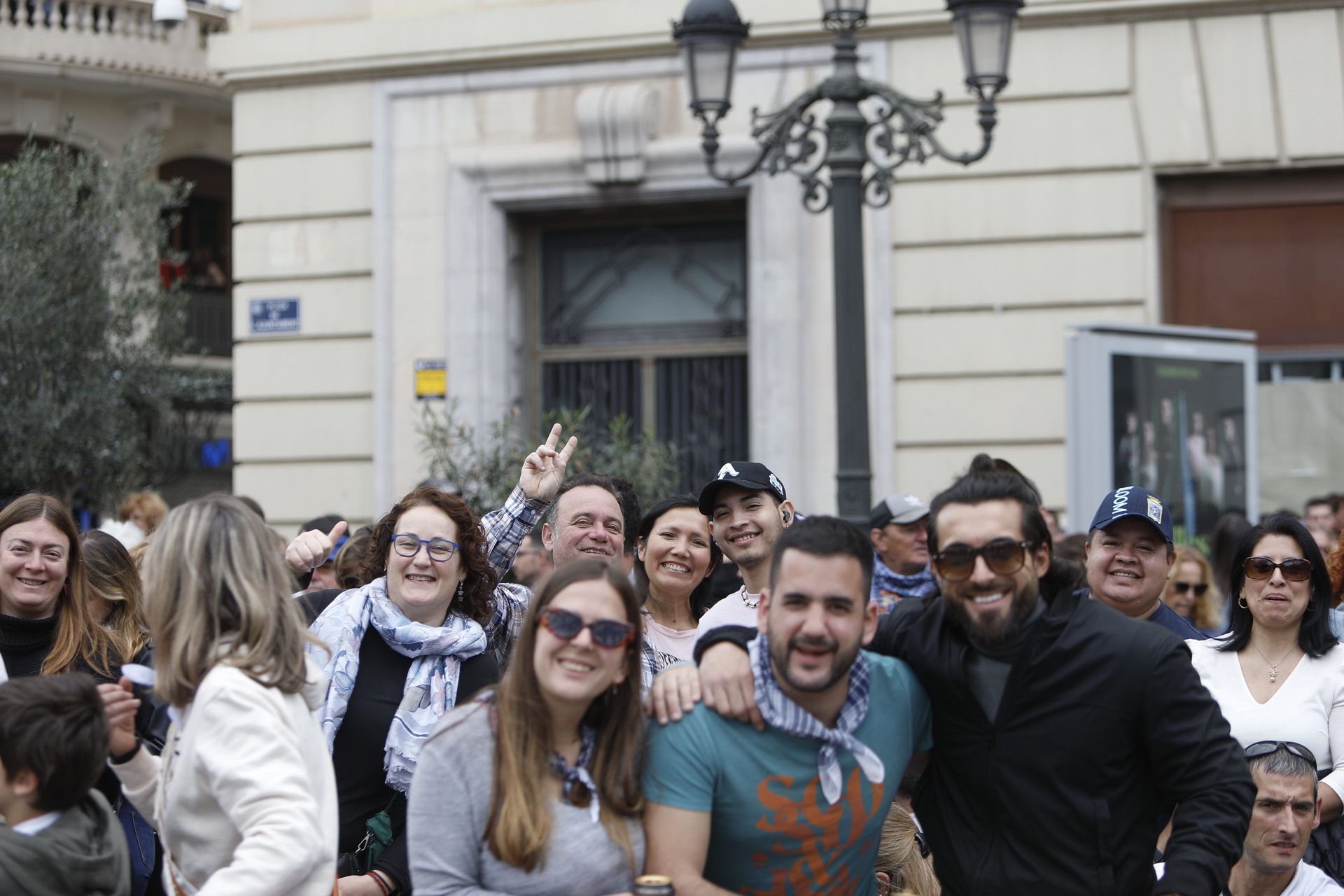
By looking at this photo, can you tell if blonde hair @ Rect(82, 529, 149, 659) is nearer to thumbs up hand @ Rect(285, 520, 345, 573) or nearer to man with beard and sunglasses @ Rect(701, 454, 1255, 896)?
thumbs up hand @ Rect(285, 520, 345, 573)

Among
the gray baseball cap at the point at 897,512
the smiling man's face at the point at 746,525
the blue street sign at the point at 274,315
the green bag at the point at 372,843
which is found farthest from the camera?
the blue street sign at the point at 274,315

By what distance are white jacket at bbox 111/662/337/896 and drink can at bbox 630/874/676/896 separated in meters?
0.68

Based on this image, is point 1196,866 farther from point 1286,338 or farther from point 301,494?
point 301,494

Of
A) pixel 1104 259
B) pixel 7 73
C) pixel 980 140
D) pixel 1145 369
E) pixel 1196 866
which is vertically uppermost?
pixel 7 73

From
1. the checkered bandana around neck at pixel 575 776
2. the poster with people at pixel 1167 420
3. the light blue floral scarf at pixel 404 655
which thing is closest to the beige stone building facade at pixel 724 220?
the poster with people at pixel 1167 420

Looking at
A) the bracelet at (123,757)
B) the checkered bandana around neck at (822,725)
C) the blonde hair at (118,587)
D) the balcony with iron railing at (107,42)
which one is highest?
the balcony with iron railing at (107,42)

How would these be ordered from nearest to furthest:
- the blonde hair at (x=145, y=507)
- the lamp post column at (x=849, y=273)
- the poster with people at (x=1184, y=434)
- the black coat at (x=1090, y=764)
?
1. the black coat at (x=1090, y=764)
2. the lamp post column at (x=849, y=273)
3. the blonde hair at (x=145, y=507)
4. the poster with people at (x=1184, y=434)

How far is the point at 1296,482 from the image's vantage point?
12.7 metres

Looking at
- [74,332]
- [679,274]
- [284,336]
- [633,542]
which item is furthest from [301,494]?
[633,542]

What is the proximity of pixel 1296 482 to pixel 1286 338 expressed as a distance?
111 centimetres

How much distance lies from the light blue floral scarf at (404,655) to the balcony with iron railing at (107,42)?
46.7ft

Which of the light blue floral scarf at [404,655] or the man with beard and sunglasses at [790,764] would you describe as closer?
the man with beard and sunglasses at [790,764]

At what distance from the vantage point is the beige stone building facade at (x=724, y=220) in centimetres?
1252

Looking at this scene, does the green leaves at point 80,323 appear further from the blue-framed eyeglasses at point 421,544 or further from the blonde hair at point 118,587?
the blue-framed eyeglasses at point 421,544
